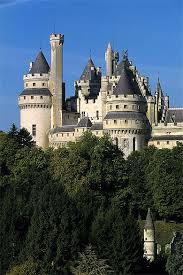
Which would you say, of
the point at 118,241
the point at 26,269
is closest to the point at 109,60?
the point at 118,241

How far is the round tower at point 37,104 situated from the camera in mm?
49469

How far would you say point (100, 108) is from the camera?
1970 inches

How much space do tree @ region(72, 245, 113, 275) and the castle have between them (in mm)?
20654

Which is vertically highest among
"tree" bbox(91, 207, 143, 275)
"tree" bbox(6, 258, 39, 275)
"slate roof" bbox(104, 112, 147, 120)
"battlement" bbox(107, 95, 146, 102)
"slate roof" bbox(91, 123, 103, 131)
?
"battlement" bbox(107, 95, 146, 102)

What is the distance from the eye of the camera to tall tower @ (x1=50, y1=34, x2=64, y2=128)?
164 feet

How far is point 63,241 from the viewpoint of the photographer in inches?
981

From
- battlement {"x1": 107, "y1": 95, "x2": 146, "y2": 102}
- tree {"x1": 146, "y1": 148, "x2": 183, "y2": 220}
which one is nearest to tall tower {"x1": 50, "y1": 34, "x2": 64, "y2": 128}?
battlement {"x1": 107, "y1": 95, "x2": 146, "y2": 102}

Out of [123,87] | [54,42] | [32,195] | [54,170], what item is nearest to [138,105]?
[123,87]

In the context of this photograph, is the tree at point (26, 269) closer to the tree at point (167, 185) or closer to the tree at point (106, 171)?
the tree at point (167, 185)

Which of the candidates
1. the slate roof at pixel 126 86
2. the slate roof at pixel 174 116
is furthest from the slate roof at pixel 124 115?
the slate roof at pixel 174 116

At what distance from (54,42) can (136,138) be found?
6215 millimetres

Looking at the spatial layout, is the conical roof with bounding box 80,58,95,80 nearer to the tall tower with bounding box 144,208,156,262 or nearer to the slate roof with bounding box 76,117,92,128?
the slate roof with bounding box 76,117,92,128

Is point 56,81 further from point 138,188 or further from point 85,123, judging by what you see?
point 138,188

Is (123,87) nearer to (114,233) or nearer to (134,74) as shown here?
(134,74)
